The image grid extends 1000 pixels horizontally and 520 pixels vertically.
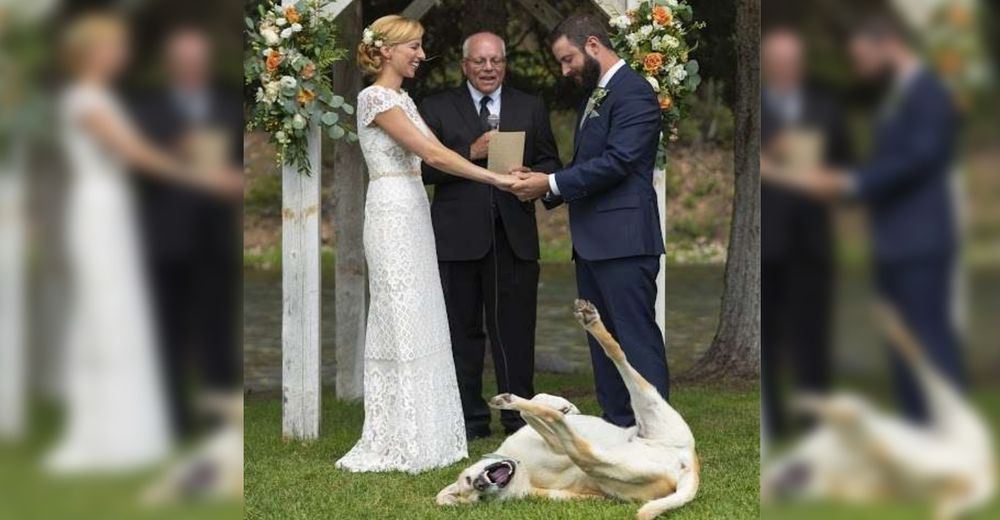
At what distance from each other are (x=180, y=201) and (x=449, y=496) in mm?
3840

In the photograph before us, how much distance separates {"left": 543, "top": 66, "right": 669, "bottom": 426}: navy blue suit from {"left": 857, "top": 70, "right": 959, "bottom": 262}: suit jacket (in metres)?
4.37

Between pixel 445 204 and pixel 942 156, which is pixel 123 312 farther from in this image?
pixel 445 204

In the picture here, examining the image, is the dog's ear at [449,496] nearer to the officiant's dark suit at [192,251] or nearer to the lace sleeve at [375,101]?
the lace sleeve at [375,101]

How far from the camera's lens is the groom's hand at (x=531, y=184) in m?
5.78

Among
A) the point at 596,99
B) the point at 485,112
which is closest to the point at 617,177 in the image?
the point at 596,99

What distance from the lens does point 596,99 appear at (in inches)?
221

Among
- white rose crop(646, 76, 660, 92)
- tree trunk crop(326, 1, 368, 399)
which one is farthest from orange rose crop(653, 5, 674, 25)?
tree trunk crop(326, 1, 368, 399)

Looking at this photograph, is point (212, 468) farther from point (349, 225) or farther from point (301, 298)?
point (349, 225)

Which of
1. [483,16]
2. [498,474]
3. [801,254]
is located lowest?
[498,474]

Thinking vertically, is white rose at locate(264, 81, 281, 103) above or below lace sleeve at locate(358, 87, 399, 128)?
above

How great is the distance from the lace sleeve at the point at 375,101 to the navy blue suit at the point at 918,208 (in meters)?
4.52

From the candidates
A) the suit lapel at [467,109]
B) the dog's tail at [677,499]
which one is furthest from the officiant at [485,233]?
the dog's tail at [677,499]

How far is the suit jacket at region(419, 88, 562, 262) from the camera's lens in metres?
6.50

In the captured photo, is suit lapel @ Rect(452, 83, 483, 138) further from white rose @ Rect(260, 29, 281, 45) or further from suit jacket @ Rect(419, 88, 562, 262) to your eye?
white rose @ Rect(260, 29, 281, 45)
